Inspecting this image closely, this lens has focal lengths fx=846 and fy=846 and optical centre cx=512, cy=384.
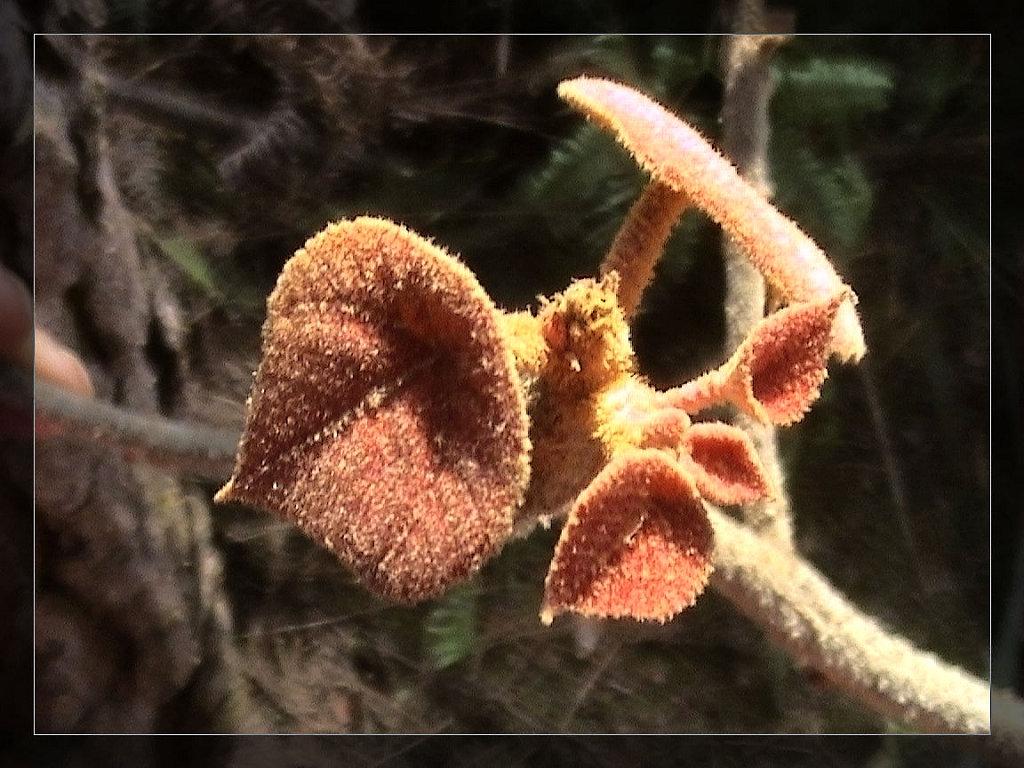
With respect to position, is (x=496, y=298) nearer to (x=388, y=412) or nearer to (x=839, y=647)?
(x=388, y=412)

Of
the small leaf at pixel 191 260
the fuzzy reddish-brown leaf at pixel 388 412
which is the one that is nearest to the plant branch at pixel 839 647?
the fuzzy reddish-brown leaf at pixel 388 412

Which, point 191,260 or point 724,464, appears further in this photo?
point 191,260

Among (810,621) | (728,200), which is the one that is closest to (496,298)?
(728,200)

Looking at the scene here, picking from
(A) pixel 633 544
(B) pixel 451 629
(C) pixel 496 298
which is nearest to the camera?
(A) pixel 633 544

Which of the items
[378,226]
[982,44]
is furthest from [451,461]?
[982,44]

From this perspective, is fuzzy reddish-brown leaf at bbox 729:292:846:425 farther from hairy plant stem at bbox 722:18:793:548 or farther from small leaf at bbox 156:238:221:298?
small leaf at bbox 156:238:221:298

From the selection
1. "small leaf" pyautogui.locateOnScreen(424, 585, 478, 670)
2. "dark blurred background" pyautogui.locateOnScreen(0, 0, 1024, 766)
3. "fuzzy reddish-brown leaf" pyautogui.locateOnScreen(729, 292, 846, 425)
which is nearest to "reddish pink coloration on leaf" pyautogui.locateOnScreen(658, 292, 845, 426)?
"fuzzy reddish-brown leaf" pyautogui.locateOnScreen(729, 292, 846, 425)
